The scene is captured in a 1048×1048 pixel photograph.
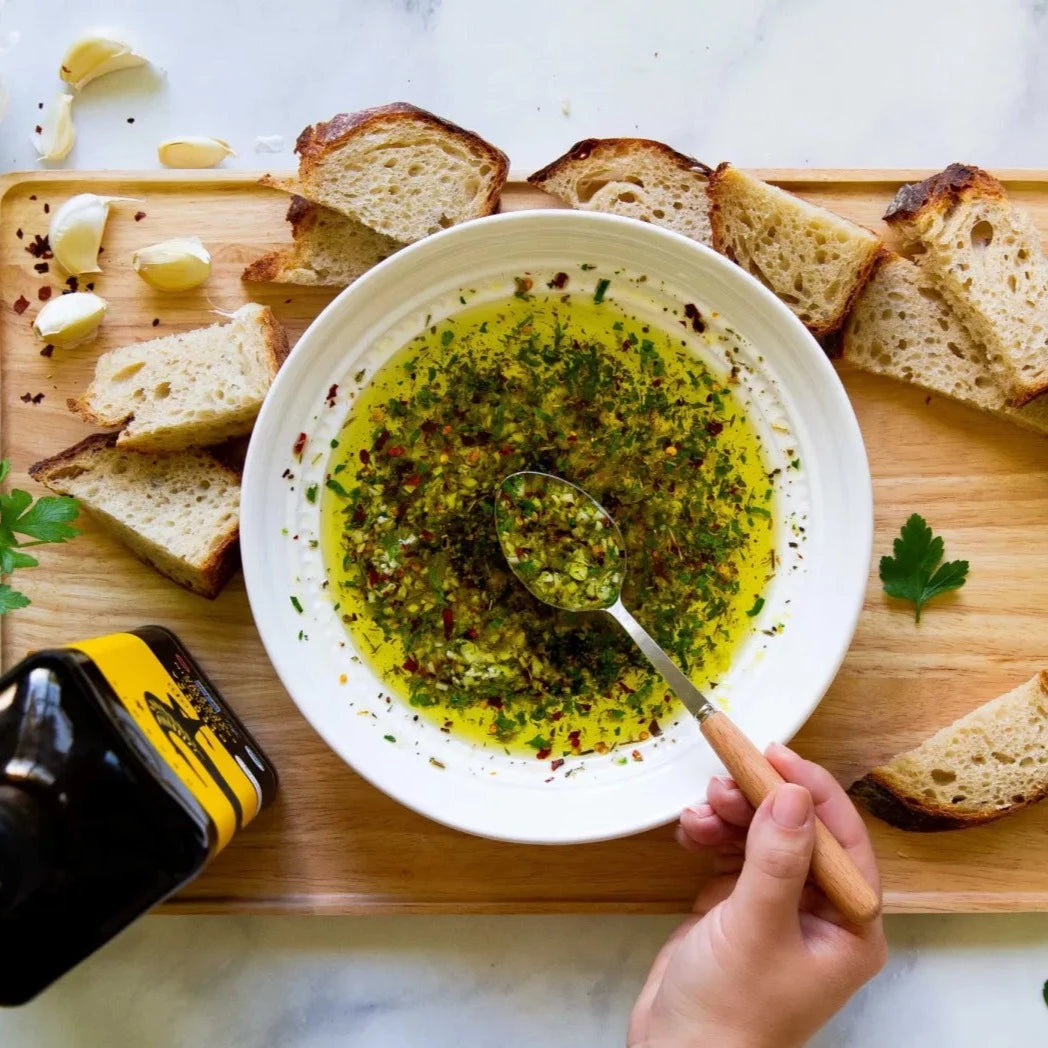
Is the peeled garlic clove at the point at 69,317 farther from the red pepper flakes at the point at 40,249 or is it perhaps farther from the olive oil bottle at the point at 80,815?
the olive oil bottle at the point at 80,815

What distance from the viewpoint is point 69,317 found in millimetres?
2195

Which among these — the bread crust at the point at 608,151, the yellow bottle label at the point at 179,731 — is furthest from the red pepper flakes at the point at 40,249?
the bread crust at the point at 608,151

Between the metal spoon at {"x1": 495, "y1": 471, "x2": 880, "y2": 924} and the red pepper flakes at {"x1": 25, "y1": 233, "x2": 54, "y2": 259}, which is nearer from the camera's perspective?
the metal spoon at {"x1": 495, "y1": 471, "x2": 880, "y2": 924}

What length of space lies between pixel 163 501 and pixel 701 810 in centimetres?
128

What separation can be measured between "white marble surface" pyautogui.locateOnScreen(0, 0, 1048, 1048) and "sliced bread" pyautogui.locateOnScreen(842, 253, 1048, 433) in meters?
0.34

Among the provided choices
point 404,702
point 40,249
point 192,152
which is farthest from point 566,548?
point 40,249

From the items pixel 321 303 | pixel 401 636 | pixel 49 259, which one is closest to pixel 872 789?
pixel 401 636

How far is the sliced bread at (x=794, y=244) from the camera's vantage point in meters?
2.14

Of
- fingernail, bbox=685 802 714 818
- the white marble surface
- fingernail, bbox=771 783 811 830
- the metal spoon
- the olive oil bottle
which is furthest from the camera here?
the white marble surface

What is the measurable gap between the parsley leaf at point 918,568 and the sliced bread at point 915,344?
1.00ft

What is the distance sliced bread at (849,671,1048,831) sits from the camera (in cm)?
213

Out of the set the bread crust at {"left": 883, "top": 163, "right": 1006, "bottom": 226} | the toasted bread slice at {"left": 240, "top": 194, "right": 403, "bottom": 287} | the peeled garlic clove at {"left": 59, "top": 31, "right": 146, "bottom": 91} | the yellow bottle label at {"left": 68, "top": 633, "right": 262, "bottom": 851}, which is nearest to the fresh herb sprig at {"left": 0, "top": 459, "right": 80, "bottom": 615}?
the yellow bottle label at {"left": 68, "top": 633, "right": 262, "bottom": 851}

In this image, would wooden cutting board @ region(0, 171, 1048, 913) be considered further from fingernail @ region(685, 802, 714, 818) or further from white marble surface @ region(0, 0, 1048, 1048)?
fingernail @ region(685, 802, 714, 818)

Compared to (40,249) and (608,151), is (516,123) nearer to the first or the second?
(608,151)
